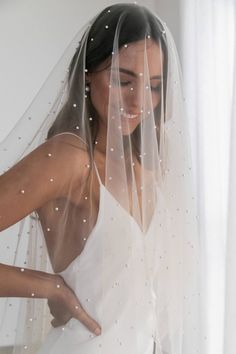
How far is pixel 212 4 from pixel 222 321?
0.87 meters

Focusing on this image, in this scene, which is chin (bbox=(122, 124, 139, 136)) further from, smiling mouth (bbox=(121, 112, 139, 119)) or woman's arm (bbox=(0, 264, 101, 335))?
woman's arm (bbox=(0, 264, 101, 335))

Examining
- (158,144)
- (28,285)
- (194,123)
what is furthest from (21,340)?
(194,123)

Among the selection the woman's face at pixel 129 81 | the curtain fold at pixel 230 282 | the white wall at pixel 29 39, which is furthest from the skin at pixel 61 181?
the white wall at pixel 29 39

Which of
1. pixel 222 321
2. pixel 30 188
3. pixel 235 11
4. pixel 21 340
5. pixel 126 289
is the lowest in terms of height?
pixel 222 321

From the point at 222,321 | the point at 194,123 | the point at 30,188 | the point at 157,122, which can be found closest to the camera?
the point at 30,188

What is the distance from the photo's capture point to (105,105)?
84 cm

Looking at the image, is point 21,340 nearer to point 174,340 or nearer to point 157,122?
point 174,340

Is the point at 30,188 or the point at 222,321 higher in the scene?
the point at 30,188

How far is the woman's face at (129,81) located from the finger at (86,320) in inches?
11.0

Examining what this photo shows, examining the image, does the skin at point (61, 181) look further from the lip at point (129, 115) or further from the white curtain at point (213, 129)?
the white curtain at point (213, 129)

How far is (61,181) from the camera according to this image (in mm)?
774

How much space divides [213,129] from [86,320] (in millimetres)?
862

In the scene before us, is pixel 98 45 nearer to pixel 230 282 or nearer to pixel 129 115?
pixel 129 115

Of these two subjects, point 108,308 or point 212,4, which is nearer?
point 108,308
